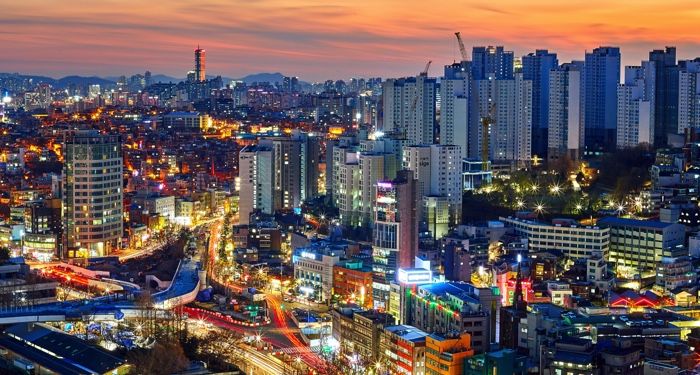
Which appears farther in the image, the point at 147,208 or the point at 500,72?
the point at 500,72

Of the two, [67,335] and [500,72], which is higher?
[500,72]

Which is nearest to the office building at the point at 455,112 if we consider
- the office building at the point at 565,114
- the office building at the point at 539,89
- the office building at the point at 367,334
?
the office building at the point at 565,114

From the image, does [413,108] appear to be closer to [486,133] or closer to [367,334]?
[486,133]

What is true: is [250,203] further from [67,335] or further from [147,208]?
[67,335]

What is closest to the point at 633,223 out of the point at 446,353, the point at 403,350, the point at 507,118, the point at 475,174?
the point at 475,174

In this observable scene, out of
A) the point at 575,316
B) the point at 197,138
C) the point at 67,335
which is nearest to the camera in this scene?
the point at 67,335

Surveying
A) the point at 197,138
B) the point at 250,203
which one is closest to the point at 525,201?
the point at 250,203

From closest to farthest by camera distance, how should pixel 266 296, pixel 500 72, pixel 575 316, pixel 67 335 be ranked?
1. pixel 67 335
2. pixel 575 316
3. pixel 266 296
4. pixel 500 72

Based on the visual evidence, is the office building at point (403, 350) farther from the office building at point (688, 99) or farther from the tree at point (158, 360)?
the office building at point (688, 99)
